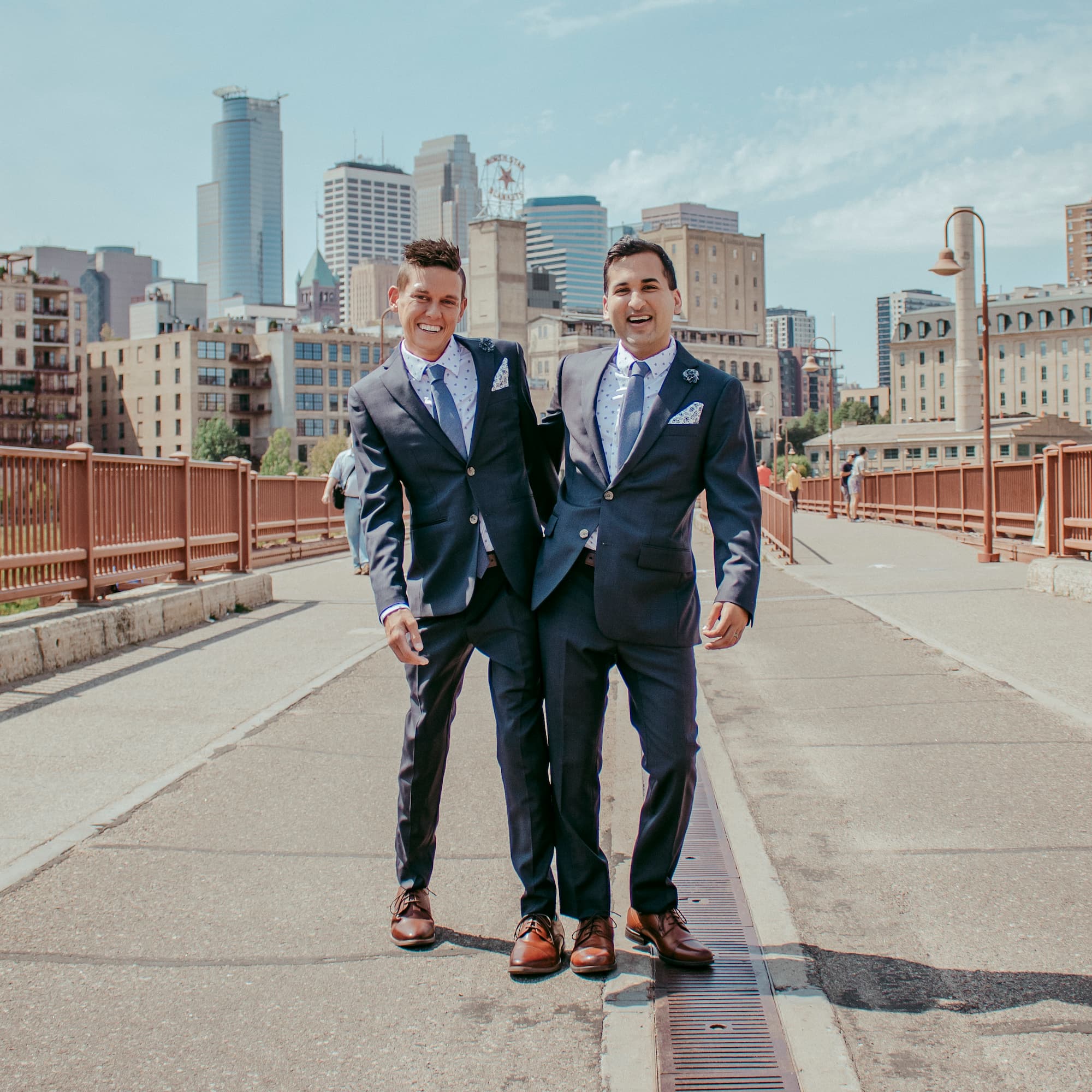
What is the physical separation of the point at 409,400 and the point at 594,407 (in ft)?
1.82

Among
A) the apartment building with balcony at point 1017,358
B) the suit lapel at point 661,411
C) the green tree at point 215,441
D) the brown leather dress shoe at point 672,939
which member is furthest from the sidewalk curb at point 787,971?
the apartment building with balcony at point 1017,358

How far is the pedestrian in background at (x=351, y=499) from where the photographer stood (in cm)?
1421

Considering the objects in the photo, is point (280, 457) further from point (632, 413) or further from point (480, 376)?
point (632, 413)

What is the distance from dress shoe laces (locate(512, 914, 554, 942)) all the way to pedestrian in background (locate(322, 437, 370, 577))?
10036 mm

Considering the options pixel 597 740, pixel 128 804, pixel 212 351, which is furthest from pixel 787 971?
pixel 212 351

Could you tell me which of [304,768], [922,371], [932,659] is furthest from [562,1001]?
[922,371]

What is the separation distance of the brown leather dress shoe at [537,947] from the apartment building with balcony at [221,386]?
128 metres

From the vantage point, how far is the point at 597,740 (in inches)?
140

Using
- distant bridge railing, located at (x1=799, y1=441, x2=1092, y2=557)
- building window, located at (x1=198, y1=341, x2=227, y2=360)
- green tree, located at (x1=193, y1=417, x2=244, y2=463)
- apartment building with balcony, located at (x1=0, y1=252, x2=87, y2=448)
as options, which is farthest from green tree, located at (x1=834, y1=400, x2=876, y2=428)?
distant bridge railing, located at (x1=799, y1=441, x2=1092, y2=557)

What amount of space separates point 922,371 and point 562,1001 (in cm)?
14855

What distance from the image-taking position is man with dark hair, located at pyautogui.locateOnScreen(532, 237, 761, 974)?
11.2ft

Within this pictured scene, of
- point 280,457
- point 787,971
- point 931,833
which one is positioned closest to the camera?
point 787,971

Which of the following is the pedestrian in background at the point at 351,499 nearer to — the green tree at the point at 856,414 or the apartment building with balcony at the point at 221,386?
the apartment building with balcony at the point at 221,386

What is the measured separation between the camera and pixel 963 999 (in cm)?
323
